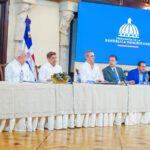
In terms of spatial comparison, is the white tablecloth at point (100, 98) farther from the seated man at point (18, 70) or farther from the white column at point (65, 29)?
the white column at point (65, 29)

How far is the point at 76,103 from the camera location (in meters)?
5.50

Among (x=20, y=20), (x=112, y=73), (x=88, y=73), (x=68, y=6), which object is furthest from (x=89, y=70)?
(x=68, y=6)

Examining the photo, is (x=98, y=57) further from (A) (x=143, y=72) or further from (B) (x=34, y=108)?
(B) (x=34, y=108)

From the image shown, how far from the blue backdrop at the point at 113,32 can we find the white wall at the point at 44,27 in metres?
0.56

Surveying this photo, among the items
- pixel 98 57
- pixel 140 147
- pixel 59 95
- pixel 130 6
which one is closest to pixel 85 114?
Answer: pixel 59 95

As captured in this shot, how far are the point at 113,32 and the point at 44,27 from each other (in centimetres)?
147

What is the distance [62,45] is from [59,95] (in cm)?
360

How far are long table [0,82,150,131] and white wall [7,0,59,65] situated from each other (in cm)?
281

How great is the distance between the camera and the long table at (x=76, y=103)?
4.84m

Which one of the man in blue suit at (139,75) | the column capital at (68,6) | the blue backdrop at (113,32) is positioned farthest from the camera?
the column capital at (68,6)

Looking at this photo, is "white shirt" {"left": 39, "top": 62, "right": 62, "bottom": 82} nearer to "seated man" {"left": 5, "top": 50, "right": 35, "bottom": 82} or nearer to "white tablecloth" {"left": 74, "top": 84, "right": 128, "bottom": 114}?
"seated man" {"left": 5, "top": 50, "right": 35, "bottom": 82}

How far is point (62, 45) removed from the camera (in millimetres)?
8797

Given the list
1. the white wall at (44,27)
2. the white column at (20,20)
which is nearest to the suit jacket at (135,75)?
the white wall at (44,27)

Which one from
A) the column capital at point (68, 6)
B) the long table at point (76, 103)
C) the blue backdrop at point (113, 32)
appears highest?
the column capital at point (68, 6)
